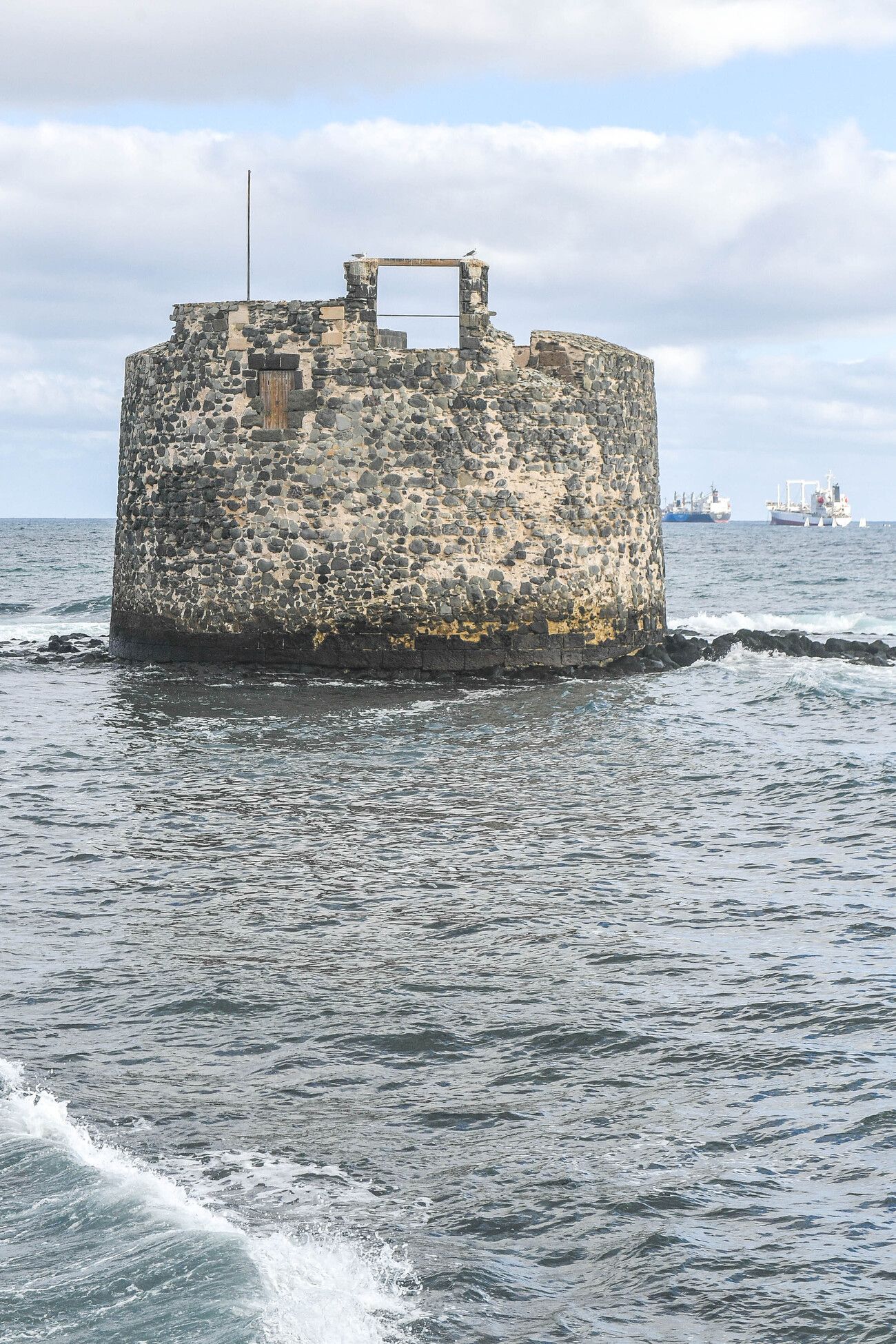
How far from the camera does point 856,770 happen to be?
527 inches

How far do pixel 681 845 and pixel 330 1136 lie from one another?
5.25m

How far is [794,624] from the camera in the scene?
31062mm

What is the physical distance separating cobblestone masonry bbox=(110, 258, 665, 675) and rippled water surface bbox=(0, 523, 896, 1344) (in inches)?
197

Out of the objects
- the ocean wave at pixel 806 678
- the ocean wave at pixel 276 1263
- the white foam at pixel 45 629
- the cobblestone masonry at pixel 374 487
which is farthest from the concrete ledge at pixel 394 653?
the ocean wave at pixel 276 1263

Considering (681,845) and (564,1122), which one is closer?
(564,1122)

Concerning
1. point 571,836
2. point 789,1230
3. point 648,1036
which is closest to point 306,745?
point 571,836

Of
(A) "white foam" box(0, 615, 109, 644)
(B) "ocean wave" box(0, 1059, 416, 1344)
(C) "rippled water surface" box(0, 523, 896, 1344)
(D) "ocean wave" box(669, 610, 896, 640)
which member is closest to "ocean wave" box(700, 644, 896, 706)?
(D) "ocean wave" box(669, 610, 896, 640)

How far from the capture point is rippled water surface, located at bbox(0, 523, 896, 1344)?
479 centimetres

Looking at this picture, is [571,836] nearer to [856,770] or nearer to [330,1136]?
→ [856,770]

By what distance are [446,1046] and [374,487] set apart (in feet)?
42.2

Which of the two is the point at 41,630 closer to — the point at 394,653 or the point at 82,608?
the point at 82,608

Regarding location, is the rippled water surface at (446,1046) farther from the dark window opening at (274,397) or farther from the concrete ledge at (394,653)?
the dark window opening at (274,397)

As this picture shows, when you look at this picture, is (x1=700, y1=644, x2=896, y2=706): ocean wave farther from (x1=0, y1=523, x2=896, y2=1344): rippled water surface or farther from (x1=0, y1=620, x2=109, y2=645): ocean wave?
(x1=0, y1=620, x2=109, y2=645): ocean wave

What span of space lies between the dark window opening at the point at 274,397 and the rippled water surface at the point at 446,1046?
6.15m
